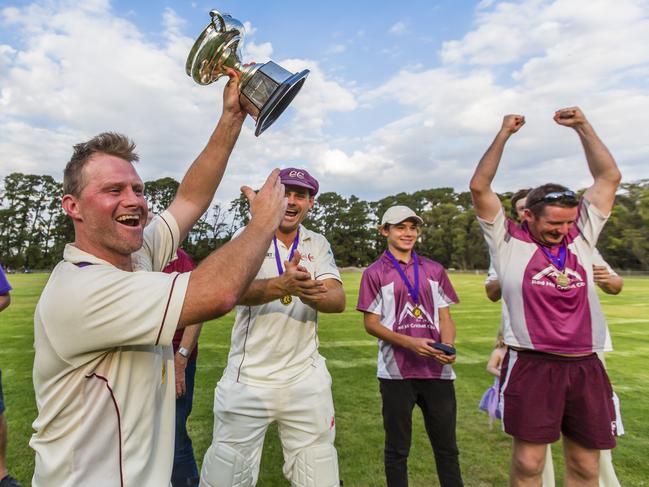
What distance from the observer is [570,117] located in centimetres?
314

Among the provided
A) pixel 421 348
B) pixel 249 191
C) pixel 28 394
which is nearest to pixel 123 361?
pixel 249 191

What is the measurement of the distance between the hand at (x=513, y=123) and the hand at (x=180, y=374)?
10.4 feet

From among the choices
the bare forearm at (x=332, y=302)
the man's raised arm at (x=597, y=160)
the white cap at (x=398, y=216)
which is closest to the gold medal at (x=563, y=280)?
the man's raised arm at (x=597, y=160)

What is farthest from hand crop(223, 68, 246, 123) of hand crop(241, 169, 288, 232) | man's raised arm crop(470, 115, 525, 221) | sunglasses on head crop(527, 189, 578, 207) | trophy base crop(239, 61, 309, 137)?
sunglasses on head crop(527, 189, 578, 207)

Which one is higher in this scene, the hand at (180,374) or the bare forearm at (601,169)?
the bare forearm at (601,169)

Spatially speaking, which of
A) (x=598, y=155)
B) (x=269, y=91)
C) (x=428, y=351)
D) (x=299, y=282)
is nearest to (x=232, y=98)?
(x=269, y=91)

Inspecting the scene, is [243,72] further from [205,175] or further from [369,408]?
[369,408]

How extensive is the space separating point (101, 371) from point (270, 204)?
2.82ft

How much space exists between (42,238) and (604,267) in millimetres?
82127

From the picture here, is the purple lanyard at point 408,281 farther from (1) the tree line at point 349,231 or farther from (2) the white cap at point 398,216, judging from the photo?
(1) the tree line at point 349,231

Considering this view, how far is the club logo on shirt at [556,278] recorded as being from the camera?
296 cm

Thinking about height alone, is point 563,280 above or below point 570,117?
below

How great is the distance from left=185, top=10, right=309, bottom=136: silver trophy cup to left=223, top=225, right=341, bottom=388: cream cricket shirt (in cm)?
116

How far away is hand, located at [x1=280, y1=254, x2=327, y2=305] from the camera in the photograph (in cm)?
236
